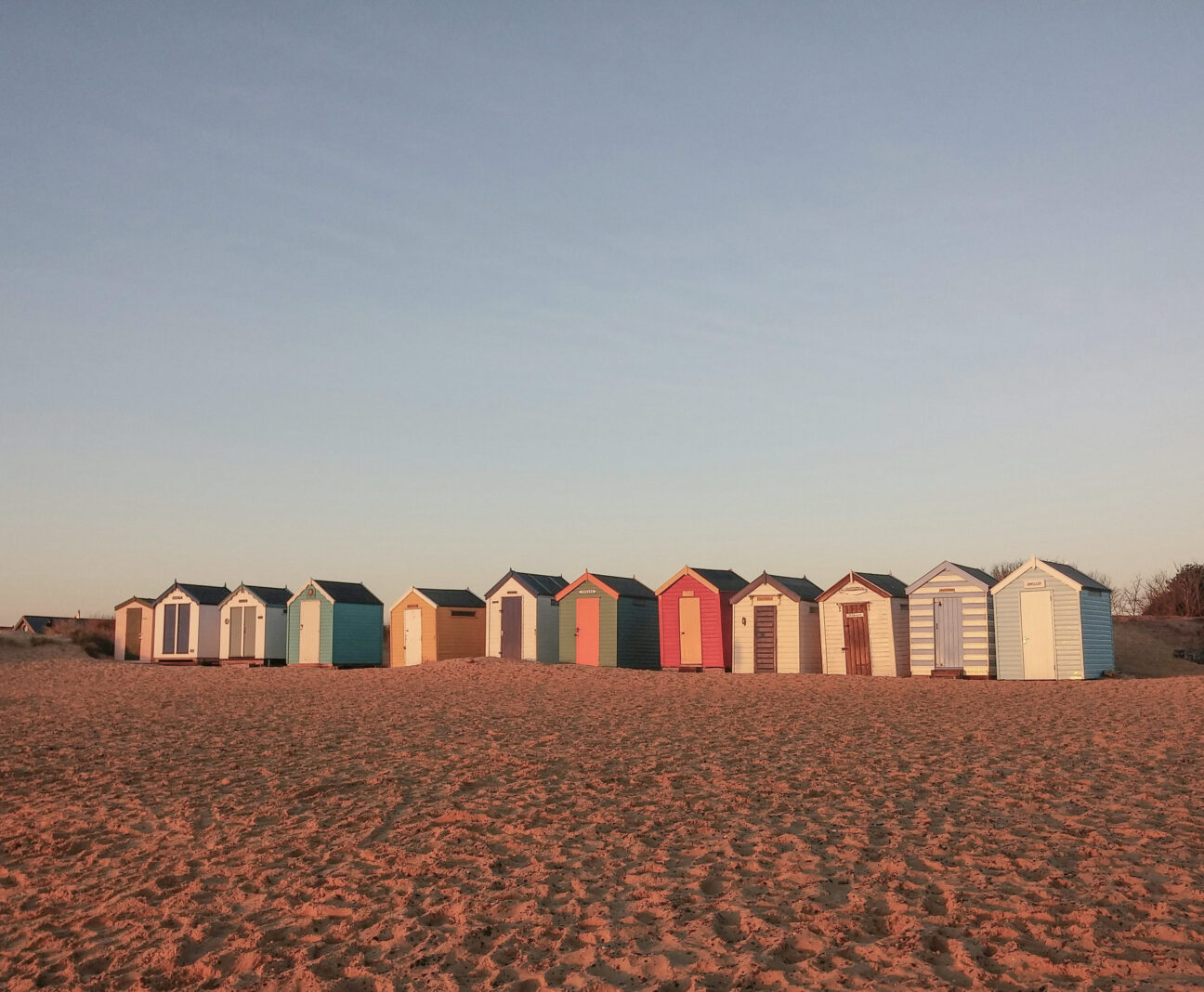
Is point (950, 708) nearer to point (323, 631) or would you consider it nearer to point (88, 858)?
point (88, 858)

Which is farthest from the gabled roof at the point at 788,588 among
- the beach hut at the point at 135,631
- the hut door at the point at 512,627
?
the beach hut at the point at 135,631

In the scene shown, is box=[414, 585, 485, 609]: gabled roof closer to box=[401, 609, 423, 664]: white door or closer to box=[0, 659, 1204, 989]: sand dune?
box=[401, 609, 423, 664]: white door

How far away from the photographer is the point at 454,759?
13797 millimetres

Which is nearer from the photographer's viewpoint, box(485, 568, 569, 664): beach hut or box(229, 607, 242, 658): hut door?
box(485, 568, 569, 664): beach hut

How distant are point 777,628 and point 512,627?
1017 cm

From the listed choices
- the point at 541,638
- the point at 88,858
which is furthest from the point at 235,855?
the point at 541,638

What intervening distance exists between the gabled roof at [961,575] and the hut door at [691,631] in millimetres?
6827

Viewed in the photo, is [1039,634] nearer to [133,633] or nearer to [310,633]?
[310,633]

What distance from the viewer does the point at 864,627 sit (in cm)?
2941

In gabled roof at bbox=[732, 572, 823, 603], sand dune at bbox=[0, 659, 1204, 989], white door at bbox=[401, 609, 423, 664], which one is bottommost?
sand dune at bbox=[0, 659, 1204, 989]

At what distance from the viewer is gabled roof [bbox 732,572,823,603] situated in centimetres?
3022

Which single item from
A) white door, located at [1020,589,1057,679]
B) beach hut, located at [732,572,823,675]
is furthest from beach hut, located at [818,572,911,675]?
white door, located at [1020,589,1057,679]

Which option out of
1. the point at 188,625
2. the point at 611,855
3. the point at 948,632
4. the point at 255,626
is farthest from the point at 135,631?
the point at 611,855

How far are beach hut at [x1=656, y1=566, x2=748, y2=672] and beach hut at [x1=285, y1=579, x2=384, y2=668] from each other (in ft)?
42.8
